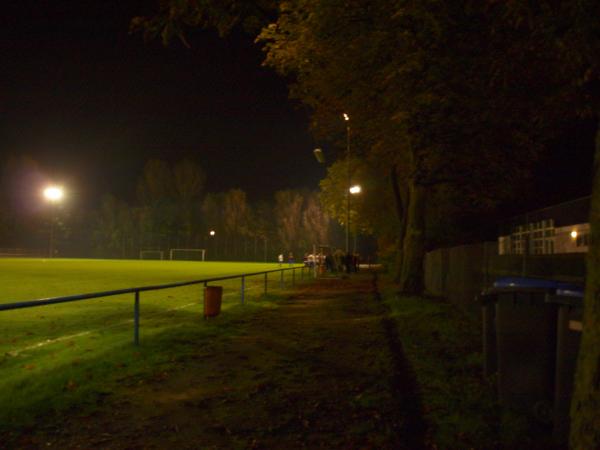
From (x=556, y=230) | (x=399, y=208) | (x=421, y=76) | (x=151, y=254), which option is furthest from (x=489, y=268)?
(x=151, y=254)

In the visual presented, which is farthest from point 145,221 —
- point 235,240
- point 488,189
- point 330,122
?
point 488,189

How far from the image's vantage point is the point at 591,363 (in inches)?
144

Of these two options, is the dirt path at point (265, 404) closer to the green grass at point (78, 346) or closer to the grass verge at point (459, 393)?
the grass verge at point (459, 393)

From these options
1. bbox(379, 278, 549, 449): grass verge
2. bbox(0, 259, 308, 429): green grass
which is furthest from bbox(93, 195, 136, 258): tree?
bbox(379, 278, 549, 449): grass verge

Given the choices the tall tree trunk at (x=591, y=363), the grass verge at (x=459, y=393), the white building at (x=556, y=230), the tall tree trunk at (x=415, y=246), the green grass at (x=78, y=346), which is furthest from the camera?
the tall tree trunk at (x=415, y=246)

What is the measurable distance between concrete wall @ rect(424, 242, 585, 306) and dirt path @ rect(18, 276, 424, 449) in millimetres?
3288

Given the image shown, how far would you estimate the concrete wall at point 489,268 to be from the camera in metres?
9.67

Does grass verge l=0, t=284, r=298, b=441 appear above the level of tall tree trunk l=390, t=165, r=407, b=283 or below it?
below

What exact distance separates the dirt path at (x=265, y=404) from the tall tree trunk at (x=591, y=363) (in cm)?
141

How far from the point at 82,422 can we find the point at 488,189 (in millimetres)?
16811

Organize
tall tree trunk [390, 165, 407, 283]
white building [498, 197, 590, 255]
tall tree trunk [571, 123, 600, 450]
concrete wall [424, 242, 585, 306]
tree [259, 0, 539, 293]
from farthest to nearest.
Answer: tall tree trunk [390, 165, 407, 283], white building [498, 197, 590, 255], concrete wall [424, 242, 585, 306], tree [259, 0, 539, 293], tall tree trunk [571, 123, 600, 450]

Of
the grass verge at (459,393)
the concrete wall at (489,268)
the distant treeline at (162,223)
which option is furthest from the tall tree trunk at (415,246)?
the distant treeline at (162,223)

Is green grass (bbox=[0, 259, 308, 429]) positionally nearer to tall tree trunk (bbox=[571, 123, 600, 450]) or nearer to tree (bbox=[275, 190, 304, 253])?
tall tree trunk (bbox=[571, 123, 600, 450])

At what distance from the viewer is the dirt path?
187 inches
